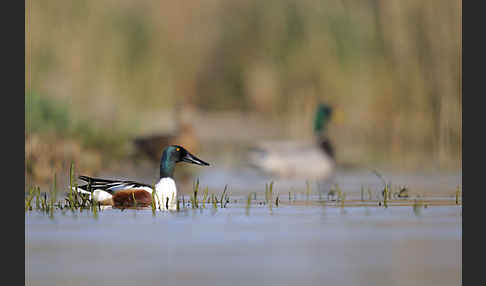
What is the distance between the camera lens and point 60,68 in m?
11.0

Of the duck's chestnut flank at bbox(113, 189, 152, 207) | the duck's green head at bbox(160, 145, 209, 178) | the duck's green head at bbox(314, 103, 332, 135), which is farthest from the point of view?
the duck's green head at bbox(314, 103, 332, 135)

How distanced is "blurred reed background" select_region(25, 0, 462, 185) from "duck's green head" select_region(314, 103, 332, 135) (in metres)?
0.13

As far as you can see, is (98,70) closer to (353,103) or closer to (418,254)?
(353,103)

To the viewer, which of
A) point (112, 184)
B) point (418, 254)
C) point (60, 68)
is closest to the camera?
point (418, 254)

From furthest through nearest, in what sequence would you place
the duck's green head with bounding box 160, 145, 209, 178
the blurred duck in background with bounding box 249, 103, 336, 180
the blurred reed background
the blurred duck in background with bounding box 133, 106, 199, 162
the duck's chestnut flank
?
the blurred duck in background with bounding box 133, 106, 199, 162 → the blurred duck in background with bounding box 249, 103, 336, 180 → the blurred reed background → the duck's green head with bounding box 160, 145, 209, 178 → the duck's chestnut flank

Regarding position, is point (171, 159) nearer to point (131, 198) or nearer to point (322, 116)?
point (131, 198)

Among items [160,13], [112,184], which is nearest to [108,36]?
[160,13]

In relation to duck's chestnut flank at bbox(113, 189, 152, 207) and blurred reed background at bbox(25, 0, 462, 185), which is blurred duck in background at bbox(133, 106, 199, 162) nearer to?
blurred reed background at bbox(25, 0, 462, 185)

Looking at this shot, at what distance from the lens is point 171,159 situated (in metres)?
7.59

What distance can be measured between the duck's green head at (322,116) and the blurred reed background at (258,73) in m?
0.13

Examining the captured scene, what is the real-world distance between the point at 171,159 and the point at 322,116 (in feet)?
15.7

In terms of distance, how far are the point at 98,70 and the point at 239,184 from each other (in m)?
3.09

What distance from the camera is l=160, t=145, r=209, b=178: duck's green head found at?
747 cm

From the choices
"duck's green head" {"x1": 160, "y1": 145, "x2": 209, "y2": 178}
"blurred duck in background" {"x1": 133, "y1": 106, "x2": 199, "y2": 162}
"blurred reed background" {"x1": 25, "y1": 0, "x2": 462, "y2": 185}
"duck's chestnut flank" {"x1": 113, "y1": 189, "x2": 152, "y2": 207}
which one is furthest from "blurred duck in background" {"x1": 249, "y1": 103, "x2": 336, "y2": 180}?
"duck's chestnut flank" {"x1": 113, "y1": 189, "x2": 152, "y2": 207}
